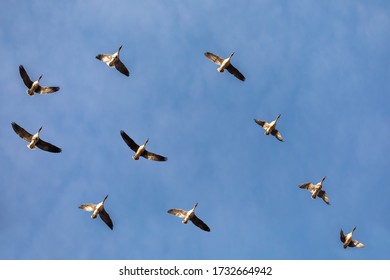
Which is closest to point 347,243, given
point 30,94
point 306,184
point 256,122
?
point 306,184

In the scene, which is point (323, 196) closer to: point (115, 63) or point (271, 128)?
point (271, 128)

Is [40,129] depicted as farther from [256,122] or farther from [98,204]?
[256,122]

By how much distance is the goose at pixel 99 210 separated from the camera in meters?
71.6

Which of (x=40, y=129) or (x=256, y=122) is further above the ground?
(x=256, y=122)

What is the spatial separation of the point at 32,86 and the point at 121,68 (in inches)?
331

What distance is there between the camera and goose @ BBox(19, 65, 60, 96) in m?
72.9

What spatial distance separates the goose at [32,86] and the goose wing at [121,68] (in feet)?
19.4

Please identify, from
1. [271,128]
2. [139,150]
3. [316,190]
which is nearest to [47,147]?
[139,150]

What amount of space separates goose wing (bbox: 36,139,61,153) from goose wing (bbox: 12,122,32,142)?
1.17 meters

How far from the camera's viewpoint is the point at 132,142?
240 ft

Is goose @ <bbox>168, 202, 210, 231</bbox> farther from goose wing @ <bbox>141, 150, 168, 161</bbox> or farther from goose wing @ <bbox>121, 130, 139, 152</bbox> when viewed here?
goose wing @ <bbox>121, 130, 139, 152</bbox>

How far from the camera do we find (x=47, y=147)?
74375 millimetres

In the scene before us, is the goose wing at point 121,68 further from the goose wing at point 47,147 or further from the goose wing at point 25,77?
the goose wing at point 47,147
